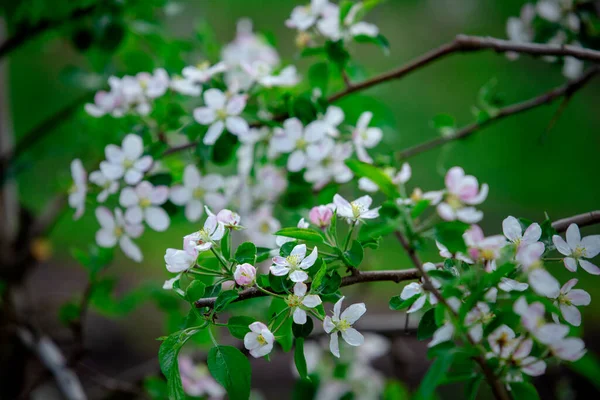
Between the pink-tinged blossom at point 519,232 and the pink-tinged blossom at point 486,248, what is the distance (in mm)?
18

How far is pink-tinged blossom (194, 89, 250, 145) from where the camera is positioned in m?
0.64

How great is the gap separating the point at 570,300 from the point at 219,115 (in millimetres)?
442

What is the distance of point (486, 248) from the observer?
0.43 m

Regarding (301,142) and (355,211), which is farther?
(301,142)

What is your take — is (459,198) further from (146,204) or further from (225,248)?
(146,204)

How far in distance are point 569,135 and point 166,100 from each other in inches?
97.9

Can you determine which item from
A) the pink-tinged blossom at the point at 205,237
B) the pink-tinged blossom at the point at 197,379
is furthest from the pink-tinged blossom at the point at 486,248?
the pink-tinged blossom at the point at 197,379

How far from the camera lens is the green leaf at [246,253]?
1.54 feet

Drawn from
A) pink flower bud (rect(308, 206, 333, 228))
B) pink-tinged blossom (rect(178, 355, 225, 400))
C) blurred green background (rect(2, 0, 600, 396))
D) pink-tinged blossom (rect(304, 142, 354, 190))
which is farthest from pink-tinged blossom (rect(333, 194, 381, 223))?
blurred green background (rect(2, 0, 600, 396))

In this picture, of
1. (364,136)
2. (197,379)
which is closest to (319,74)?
(364,136)

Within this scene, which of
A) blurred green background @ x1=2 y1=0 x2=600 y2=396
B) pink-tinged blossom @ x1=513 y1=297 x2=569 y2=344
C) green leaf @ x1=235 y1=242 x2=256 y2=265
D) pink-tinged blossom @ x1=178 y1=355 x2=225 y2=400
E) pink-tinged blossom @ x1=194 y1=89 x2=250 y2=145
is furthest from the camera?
blurred green background @ x1=2 y1=0 x2=600 y2=396

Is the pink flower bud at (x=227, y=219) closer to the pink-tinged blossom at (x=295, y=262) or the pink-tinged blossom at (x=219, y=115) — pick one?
the pink-tinged blossom at (x=295, y=262)

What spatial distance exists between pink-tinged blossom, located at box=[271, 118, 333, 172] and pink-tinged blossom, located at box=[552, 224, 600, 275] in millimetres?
323

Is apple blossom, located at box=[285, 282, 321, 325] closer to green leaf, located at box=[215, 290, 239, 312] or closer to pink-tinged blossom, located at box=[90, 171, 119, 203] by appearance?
green leaf, located at box=[215, 290, 239, 312]
